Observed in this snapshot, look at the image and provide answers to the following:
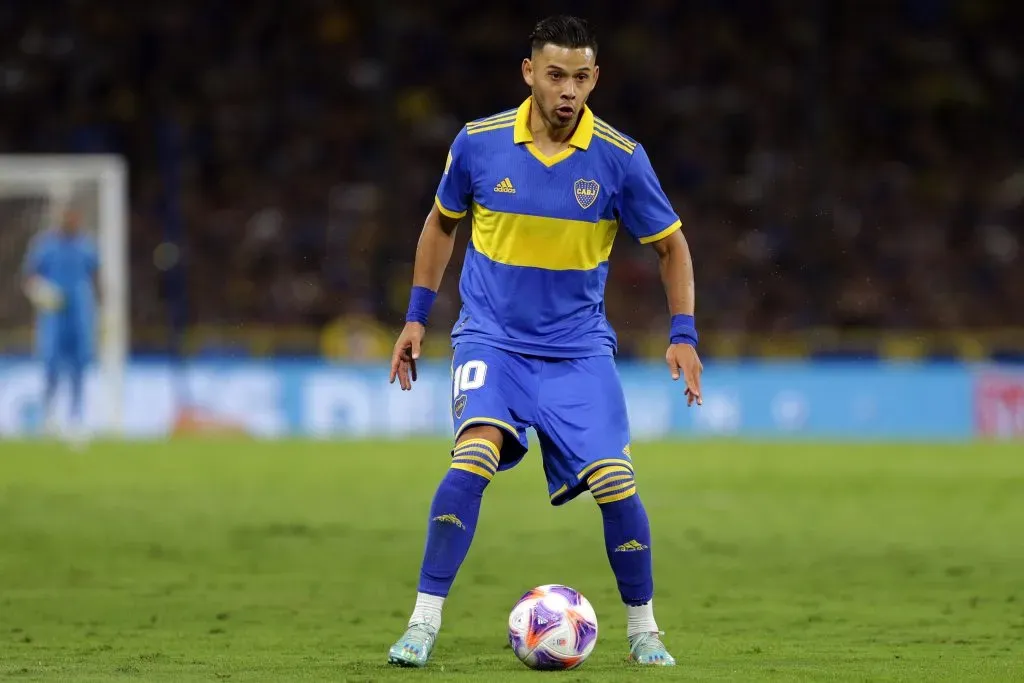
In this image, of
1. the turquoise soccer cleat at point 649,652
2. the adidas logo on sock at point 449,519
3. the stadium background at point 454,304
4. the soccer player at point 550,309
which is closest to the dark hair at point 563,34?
the soccer player at point 550,309

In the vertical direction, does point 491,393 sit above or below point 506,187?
below

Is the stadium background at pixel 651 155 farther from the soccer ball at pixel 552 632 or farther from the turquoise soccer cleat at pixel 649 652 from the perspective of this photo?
the soccer ball at pixel 552 632

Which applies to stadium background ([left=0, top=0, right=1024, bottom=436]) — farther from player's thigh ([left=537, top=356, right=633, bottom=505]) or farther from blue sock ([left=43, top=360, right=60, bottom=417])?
player's thigh ([left=537, top=356, right=633, bottom=505])

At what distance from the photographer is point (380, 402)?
68.1 feet

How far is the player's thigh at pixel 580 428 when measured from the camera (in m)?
5.66

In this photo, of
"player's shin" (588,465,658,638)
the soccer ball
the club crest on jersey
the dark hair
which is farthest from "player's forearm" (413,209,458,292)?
the soccer ball

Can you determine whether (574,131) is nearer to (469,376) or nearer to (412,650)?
(469,376)

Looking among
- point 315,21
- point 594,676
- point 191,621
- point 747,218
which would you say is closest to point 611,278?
point 747,218

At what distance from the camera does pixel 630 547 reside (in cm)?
571

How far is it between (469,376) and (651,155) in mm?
19281

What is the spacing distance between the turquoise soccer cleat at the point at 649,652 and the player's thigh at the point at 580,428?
502 millimetres

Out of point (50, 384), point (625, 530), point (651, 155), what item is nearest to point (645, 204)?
point (625, 530)

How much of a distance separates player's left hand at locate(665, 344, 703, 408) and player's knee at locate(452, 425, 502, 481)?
633mm

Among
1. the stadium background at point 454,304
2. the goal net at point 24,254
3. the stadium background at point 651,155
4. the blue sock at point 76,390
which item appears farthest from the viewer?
the stadium background at point 651,155
